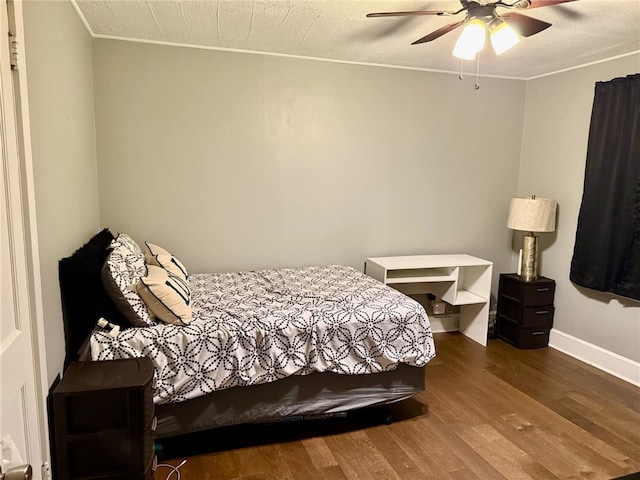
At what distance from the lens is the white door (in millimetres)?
1258

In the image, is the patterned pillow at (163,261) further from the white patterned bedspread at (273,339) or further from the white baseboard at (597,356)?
the white baseboard at (597,356)

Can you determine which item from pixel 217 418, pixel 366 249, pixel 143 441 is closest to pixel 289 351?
pixel 217 418

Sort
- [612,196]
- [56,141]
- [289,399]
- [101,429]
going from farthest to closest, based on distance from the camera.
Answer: [612,196] < [289,399] < [56,141] < [101,429]

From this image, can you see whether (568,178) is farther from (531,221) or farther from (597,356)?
(597,356)

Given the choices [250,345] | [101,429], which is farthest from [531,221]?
[101,429]

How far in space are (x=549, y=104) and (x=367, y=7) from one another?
2.27 meters

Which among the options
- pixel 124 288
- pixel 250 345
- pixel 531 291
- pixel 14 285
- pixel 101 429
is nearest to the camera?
pixel 14 285

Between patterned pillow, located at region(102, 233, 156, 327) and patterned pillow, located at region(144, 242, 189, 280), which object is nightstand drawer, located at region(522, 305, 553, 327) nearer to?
patterned pillow, located at region(144, 242, 189, 280)

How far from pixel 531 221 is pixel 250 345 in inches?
101

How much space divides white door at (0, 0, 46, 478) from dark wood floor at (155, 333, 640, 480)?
100 centimetres

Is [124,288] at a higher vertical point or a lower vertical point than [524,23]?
lower

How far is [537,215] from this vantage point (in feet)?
11.9

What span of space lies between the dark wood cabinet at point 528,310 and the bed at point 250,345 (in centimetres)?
155

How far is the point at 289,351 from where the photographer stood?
2377 mm
